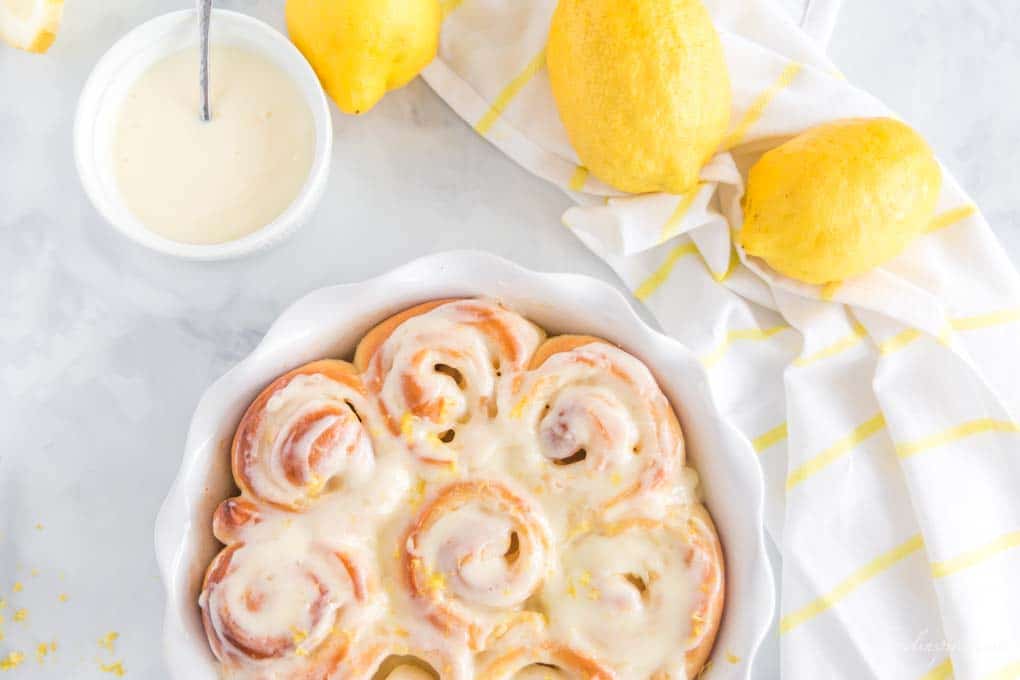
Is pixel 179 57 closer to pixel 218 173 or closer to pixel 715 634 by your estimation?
pixel 218 173

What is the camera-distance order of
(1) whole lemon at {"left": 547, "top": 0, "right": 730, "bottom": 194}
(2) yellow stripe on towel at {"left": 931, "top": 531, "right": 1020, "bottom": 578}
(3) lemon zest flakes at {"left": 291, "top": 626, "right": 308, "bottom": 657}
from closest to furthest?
(3) lemon zest flakes at {"left": 291, "top": 626, "right": 308, "bottom": 657} < (1) whole lemon at {"left": 547, "top": 0, "right": 730, "bottom": 194} < (2) yellow stripe on towel at {"left": 931, "top": 531, "right": 1020, "bottom": 578}

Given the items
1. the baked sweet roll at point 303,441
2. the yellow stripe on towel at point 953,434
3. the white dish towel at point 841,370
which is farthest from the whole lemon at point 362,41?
the yellow stripe on towel at point 953,434

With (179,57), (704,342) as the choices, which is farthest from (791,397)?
(179,57)

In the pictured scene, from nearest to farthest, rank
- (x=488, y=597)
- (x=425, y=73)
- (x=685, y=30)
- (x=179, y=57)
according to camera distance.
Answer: (x=488, y=597) < (x=685, y=30) < (x=179, y=57) < (x=425, y=73)

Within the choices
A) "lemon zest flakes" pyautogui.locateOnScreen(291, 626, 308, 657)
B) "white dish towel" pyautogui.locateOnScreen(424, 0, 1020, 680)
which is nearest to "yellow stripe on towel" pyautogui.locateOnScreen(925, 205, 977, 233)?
"white dish towel" pyautogui.locateOnScreen(424, 0, 1020, 680)

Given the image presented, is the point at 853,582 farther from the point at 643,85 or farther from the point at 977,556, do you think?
the point at 643,85

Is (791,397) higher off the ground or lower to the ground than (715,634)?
higher

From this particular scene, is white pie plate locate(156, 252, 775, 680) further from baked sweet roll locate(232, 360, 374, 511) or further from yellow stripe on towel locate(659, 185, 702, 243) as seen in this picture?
yellow stripe on towel locate(659, 185, 702, 243)
